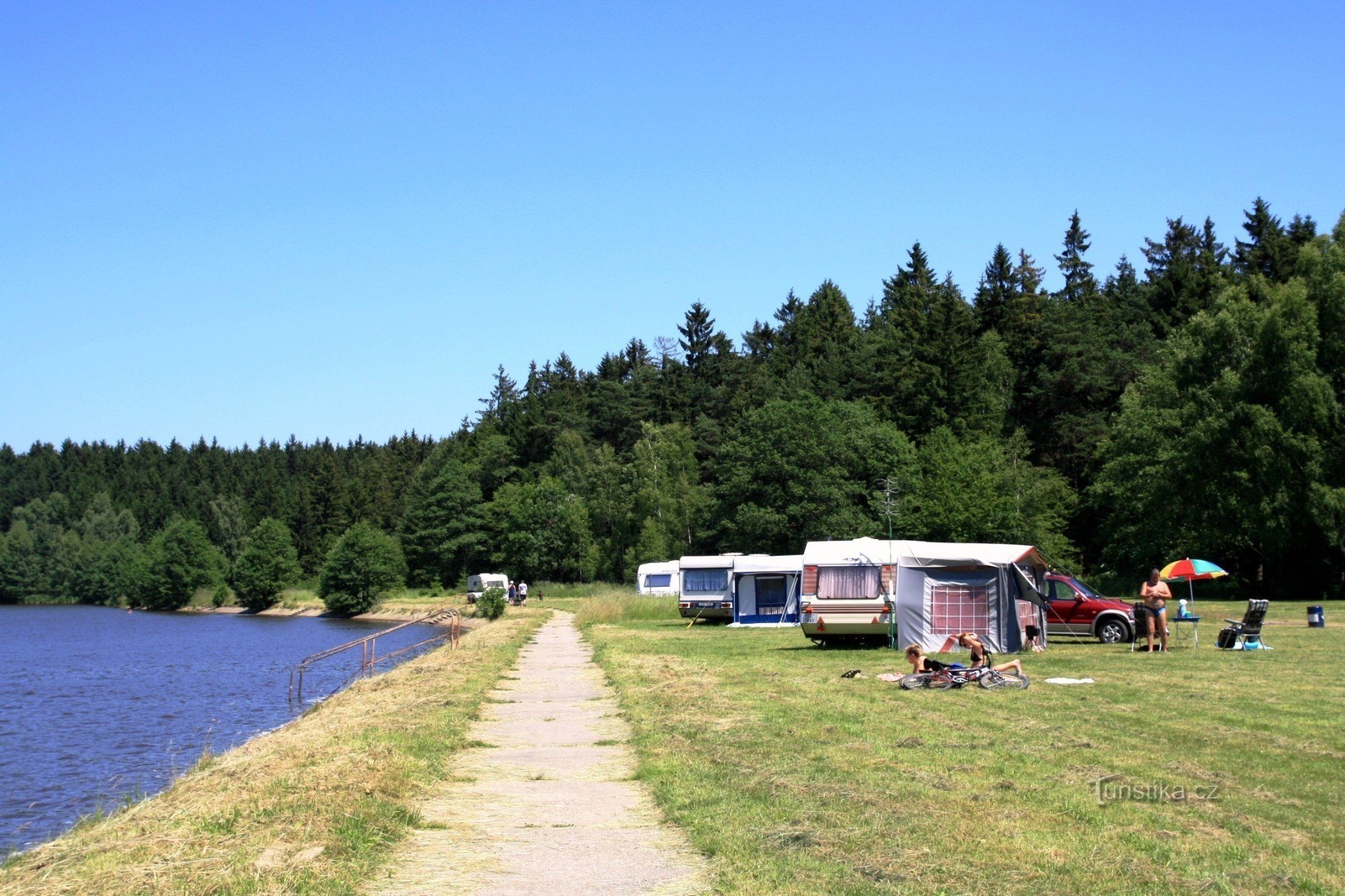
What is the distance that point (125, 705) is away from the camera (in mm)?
29469

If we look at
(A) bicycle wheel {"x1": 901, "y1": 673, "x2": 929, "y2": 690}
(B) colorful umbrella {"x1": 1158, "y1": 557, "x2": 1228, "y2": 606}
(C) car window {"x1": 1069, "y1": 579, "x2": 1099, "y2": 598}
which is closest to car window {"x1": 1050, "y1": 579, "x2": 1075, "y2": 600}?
(C) car window {"x1": 1069, "y1": 579, "x2": 1099, "y2": 598}

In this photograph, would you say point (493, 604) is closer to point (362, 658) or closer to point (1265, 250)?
point (362, 658)

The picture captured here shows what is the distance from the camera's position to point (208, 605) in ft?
353

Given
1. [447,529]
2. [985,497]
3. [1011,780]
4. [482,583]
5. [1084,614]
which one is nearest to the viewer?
[1011,780]

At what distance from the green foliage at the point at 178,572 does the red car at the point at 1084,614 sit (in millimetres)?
98596

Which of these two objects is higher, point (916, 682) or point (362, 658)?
point (916, 682)

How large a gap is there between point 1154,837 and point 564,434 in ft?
337

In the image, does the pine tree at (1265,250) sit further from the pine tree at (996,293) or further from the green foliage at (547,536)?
the green foliage at (547,536)

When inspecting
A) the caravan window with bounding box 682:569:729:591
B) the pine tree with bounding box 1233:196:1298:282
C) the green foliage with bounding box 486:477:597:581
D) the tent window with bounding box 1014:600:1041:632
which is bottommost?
the tent window with bounding box 1014:600:1041:632

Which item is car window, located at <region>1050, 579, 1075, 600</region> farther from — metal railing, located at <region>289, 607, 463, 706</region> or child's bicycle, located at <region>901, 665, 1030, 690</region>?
metal railing, located at <region>289, 607, 463, 706</region>

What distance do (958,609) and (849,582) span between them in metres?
3.10

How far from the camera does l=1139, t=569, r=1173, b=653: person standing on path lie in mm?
22859

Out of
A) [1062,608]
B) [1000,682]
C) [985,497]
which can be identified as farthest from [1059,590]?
[985,497]

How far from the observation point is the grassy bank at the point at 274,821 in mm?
6969
